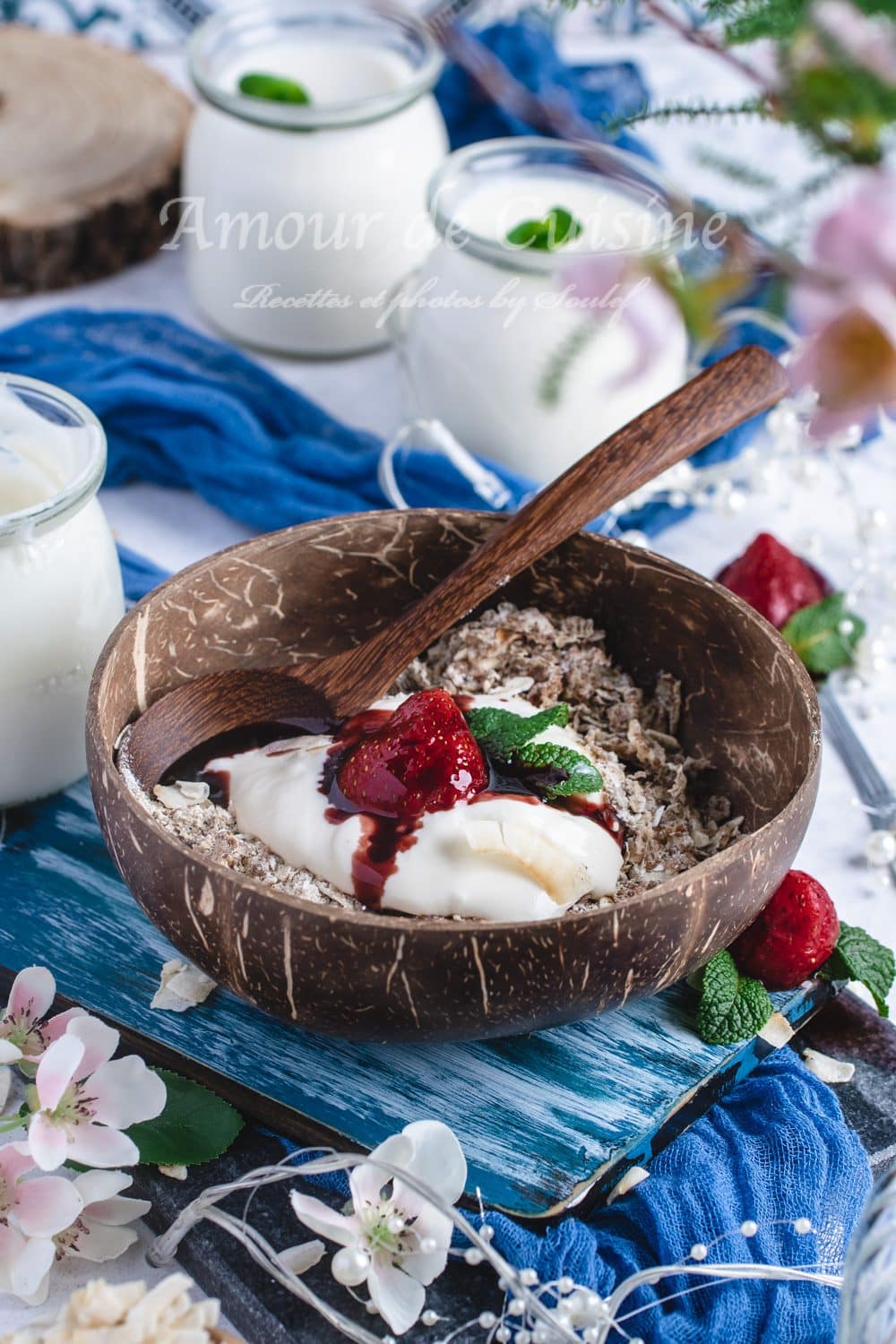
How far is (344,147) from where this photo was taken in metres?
1.82

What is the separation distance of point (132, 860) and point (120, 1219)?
0.80 ft

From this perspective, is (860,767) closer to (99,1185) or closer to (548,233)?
(548,233)

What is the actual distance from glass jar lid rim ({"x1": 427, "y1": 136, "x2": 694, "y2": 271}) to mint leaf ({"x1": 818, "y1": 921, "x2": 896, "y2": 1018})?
743 millimetres

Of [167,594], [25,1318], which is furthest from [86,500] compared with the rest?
[25,1318]

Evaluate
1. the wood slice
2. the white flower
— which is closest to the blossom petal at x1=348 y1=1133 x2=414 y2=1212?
the white flower

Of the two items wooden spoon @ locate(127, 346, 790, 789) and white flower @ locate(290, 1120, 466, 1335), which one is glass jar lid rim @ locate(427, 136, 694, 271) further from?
white flower @ locate(290, 1120, 466, 1335)

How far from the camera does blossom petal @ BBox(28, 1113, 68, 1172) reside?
0.90m

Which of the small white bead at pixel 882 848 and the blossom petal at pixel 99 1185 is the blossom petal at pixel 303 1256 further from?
the small white bead at pixel 882 848

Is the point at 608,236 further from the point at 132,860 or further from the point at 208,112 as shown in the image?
the point at 132,860

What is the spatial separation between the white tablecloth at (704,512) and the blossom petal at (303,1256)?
0.04 m

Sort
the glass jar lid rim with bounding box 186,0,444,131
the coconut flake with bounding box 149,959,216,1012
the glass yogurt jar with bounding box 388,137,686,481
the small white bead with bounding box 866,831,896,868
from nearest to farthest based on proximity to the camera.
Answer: the coconut flake with bounding box 149,959,216,1012, the small white bead with bounding box 866,831,896,868, the glass yogurt jar with bounding box 388,137,686,481, the glass jar lid rim with bounding box 186,0,444,131

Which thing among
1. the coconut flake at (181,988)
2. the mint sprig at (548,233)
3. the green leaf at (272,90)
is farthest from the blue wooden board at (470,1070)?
the green leaf at (272,90)

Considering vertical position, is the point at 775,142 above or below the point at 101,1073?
above

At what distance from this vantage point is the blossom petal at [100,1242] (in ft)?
3.11
